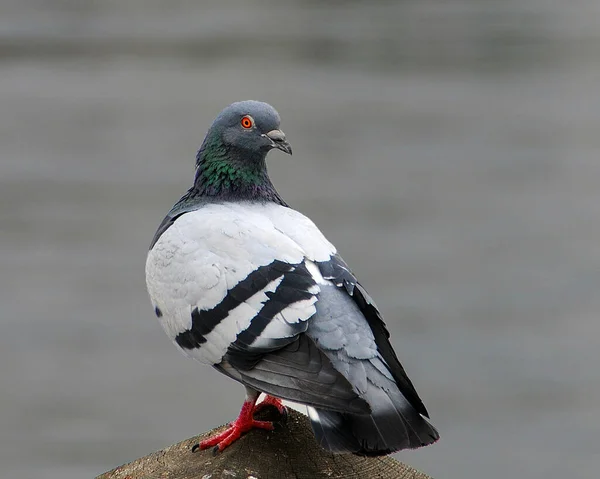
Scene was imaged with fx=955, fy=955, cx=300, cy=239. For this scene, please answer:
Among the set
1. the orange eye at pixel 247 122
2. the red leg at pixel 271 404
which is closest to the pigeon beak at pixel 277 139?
the orange eye at pixel 247 122

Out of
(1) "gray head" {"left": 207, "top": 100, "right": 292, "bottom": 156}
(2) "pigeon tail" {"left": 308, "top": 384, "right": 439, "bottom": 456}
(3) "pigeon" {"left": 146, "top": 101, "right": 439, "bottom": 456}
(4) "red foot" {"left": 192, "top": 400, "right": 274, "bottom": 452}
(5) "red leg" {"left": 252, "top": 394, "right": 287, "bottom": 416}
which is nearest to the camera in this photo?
(2) "pigeon tail" {"left": 308, "top": 384, "right": 439, "bottom": 456}

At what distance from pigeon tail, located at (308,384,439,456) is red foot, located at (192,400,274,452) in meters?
0.46

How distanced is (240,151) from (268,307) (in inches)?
44.5

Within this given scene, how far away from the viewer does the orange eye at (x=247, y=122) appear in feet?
16.6

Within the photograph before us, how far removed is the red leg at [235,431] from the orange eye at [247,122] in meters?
1.50

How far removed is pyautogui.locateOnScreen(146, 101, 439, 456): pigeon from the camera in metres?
3.93

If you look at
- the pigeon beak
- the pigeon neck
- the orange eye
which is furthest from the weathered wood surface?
the orange eye

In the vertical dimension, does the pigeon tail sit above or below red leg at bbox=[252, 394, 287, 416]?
above

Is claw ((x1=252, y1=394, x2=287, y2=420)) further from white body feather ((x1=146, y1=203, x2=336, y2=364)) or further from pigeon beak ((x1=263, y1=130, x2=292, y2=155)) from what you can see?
pigeon beak ((x1=263, y1=130, x2=292, y2=155))

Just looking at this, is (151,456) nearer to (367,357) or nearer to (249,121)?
(367,357)

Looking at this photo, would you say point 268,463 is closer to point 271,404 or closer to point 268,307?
point 271,404

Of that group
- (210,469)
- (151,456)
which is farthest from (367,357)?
(151,456)

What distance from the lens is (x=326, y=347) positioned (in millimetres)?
4164

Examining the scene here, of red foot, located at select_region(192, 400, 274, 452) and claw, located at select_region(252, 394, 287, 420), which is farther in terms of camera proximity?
claw, located at select_region(252, 394, 287, 420)
